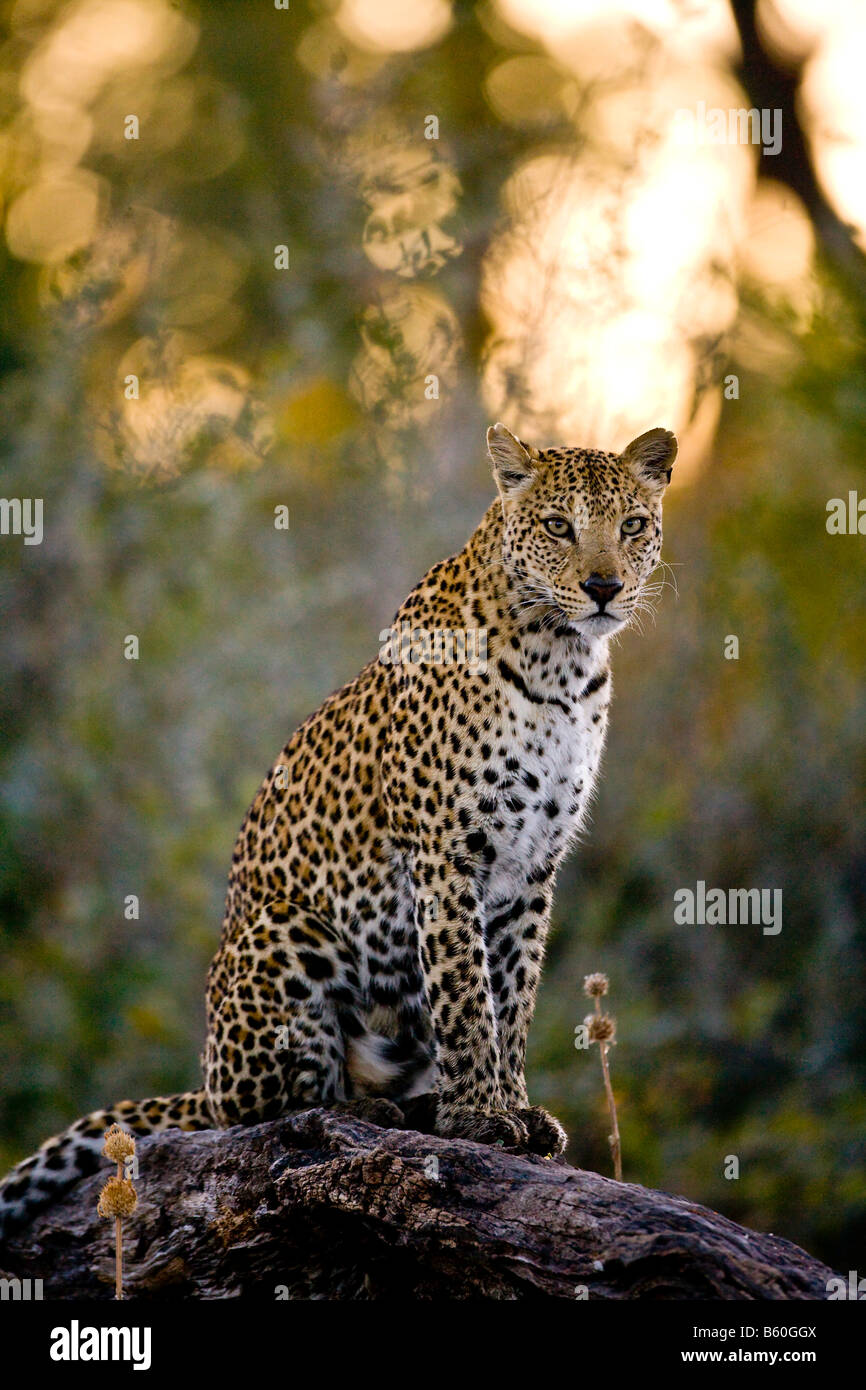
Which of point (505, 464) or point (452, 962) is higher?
point (505, 464)

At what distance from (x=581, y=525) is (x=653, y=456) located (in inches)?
24.4

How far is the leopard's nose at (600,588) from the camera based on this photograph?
6.21 m

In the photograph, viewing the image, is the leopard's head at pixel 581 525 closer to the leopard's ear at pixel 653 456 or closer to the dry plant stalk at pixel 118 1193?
the leopard's ear at pixel 653 456

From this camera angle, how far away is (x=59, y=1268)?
6.42 meters

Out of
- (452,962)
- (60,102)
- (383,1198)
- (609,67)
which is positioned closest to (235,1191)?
(383,1198)

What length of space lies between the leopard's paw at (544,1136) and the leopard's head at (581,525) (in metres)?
2.13

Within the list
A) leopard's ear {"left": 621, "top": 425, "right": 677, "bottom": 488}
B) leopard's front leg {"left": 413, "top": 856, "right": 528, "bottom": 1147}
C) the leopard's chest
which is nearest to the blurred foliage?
leopard's ear {"left": 621, "top": 425, "right": 677, "bottom": 488}

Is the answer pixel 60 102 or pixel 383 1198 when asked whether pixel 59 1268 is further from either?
pixel 60 102

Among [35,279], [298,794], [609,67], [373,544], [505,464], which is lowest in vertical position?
[298,794]

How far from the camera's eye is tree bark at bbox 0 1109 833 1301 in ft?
16.3

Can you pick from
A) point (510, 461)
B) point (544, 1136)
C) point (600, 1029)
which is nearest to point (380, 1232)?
point (544, 1136)

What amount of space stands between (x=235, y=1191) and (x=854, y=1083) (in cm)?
888

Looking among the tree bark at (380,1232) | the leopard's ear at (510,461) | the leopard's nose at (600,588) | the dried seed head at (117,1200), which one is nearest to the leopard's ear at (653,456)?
the leopard's ear at (510,461)

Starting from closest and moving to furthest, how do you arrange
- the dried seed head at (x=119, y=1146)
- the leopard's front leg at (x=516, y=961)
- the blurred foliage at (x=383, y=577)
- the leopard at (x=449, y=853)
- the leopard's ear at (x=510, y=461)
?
1. the dried seed head at (x=119, y=1146)
2. the leopard at (x=449, y=853)
3. the leopard's ear at (x=510, y=461)
4. the leopard's front leg at (x=516, y=961)
5. the blurred foliage at (x=383, y=577)
